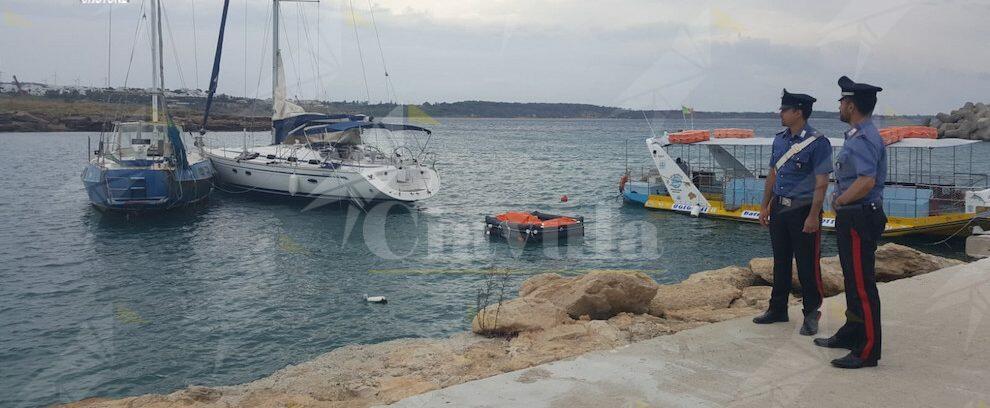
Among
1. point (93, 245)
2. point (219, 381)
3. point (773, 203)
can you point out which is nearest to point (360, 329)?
point (219, 381)

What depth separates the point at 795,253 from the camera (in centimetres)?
680

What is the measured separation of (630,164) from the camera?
69.2 m

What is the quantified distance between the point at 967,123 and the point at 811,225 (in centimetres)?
11139

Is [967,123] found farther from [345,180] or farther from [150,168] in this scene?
[150,168]

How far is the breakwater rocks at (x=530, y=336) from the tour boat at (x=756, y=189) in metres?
12.0

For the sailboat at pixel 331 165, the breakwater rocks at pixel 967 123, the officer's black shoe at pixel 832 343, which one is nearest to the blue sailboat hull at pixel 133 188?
the sailboat at pixel 331 165

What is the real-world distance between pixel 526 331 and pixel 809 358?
306 cm

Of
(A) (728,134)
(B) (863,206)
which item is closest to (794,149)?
(B) (863,206)

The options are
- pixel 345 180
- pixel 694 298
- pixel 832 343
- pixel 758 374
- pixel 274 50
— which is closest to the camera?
pixel 758 374

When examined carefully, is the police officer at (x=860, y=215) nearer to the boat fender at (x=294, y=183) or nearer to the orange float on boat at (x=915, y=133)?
the orange float on boat at (x=915, y=133)

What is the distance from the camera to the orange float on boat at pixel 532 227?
2278cm

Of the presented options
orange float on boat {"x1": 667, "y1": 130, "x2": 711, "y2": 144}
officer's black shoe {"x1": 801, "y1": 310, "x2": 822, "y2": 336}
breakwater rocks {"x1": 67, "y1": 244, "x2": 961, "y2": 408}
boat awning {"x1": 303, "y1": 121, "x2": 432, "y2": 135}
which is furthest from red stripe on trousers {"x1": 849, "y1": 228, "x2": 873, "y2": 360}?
boat awning {"x1": 303, "y1": 121, "x2": 432, "y2": 135}

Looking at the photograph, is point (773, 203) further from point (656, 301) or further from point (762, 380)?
point (656, 301)

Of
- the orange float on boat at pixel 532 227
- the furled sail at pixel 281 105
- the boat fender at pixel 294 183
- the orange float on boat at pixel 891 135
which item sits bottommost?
the orange float on boat at pixel 532 227
